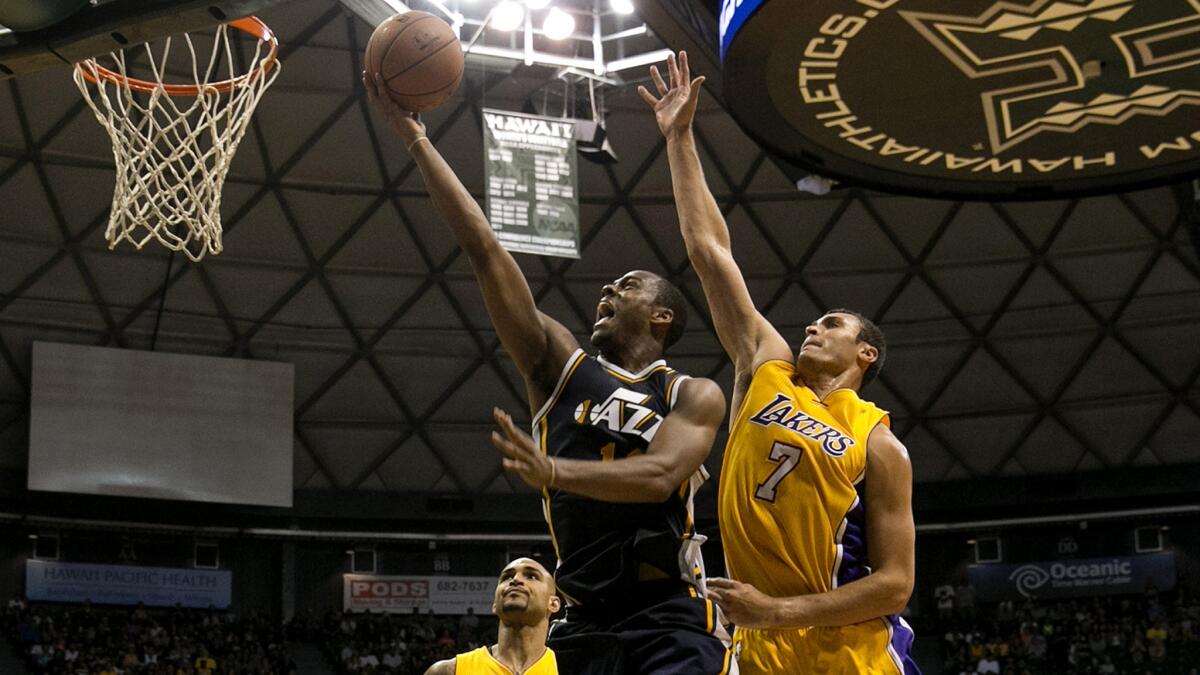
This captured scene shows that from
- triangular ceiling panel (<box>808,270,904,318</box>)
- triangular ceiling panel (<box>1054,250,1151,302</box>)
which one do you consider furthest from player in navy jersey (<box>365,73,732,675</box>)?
triangular ceiling panel (<box>1054,250,1151,302</box>)

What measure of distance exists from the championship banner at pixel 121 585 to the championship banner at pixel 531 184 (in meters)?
15.9

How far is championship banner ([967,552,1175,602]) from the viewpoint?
103 ft

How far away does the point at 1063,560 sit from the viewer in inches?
1265

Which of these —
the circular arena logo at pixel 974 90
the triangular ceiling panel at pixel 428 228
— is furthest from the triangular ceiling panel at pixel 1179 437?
the circular arena logo at pixel 974 90

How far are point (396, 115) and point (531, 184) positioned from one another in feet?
39.3

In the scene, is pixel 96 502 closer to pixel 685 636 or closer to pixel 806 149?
pixel 806 149

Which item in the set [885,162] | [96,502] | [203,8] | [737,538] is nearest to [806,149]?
[885,162]

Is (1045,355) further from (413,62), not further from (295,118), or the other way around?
(413,62)

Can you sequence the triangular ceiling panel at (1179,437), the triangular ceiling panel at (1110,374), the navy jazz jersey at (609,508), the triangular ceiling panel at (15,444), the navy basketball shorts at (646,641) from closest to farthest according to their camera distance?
the navy basketball shorts at (646,641), the navy jazz jersey at (609,508), the triangular ceiling panel at (15,444), the triangular ceiling panel at (1110,374), the triangular ceiling panel at (1179,437)

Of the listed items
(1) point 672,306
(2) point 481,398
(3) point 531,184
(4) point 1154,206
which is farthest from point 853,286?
(1) point 672,306

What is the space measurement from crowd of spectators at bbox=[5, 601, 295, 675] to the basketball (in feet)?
69.3

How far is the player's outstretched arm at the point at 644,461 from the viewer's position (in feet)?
13.7

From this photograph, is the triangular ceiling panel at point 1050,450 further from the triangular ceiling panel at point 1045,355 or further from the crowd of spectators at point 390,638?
the crowd of spectators at point 390,638

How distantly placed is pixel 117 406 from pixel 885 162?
63.3 ft
